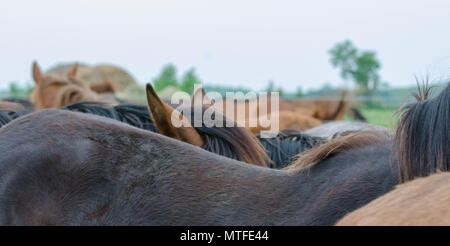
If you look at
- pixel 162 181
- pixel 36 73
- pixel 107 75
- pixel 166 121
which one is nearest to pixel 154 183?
pixel 162 181

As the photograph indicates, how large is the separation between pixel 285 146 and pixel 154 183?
1773mm

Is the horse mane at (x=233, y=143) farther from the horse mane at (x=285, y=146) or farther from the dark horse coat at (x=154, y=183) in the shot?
the dark horse coat at (x=154, y=183)

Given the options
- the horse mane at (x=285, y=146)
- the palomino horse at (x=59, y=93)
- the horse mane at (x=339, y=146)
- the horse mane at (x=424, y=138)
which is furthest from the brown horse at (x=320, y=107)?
the horse mane at (x=424, y=138)

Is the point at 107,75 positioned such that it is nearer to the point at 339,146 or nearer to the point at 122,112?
the point at 122,112

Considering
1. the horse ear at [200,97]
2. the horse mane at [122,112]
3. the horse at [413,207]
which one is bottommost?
the horse at [413,207]

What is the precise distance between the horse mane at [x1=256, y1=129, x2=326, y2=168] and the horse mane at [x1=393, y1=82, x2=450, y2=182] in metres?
1.51

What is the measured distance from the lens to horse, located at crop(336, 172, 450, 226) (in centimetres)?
94

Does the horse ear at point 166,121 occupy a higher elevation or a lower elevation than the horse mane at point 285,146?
higher

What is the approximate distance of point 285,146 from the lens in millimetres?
3166

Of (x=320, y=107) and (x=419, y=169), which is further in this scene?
(x=320, y=107)

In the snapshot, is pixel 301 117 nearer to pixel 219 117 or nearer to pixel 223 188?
pixel 219 117

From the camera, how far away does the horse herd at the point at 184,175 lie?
1.36 meters
